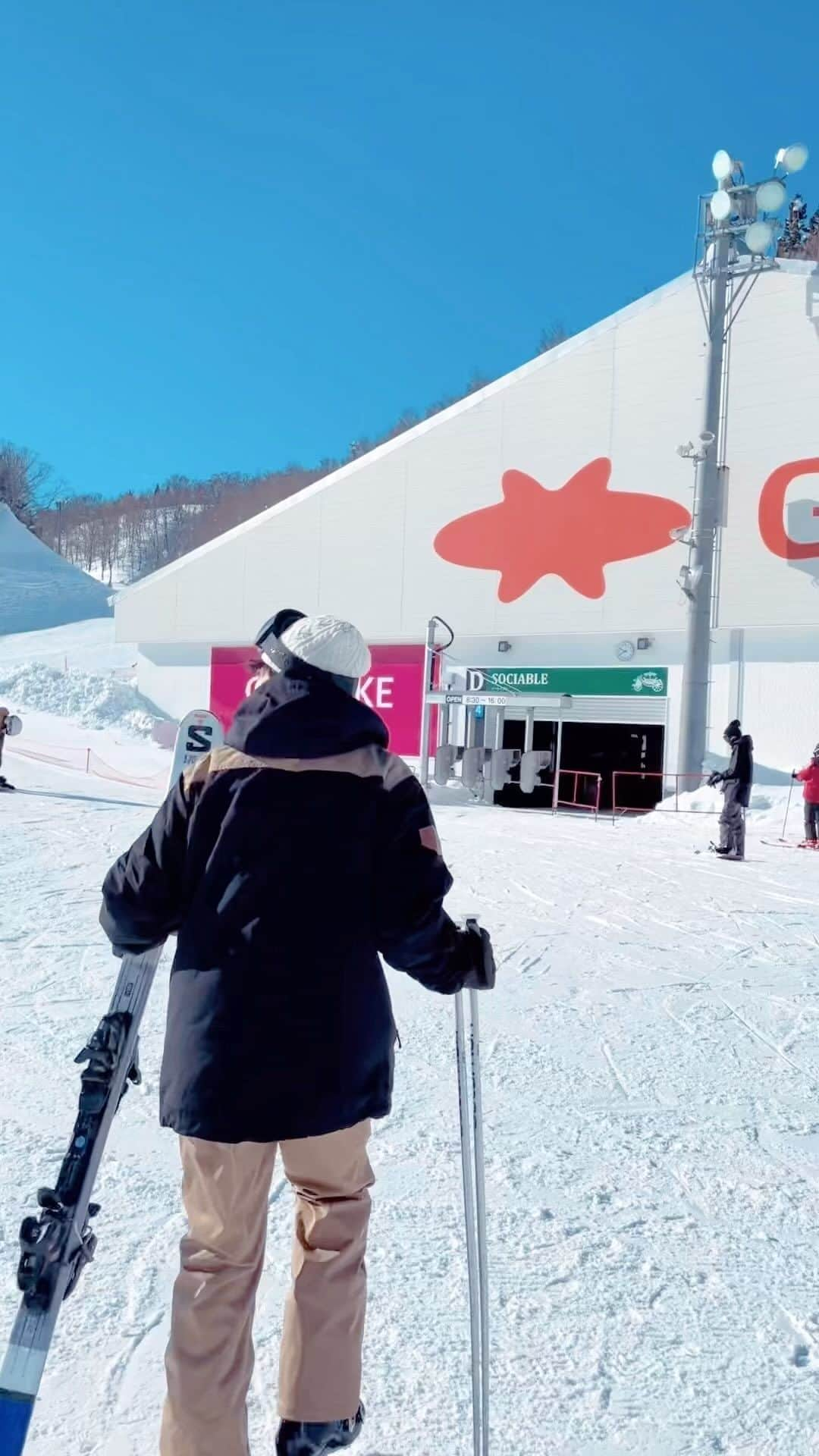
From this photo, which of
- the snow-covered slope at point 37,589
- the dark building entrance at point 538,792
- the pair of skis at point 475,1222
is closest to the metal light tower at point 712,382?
the dark building entrance at point 538,792

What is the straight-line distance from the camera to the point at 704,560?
19.2 m

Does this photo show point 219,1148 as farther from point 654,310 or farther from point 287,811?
point 654,310

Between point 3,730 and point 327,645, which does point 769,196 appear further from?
point 327,645

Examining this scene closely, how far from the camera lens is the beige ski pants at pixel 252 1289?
1.99 meters

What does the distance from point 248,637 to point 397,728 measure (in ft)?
15.1

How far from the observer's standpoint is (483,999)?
564cm

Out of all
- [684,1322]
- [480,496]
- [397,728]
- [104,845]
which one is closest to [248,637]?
[397,728]

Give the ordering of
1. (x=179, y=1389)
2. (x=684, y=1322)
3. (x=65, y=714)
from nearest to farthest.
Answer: (x=179, y=1389) → (x=684, y=1322) → (x=65, y=714)

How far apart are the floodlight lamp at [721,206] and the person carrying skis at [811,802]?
36.5 ft

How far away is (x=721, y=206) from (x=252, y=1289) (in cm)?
2122

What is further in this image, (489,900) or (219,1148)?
(489,900)

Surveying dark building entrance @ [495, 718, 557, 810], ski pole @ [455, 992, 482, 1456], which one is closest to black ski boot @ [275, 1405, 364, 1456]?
ski pole @ [455, 992, 482, 1456]

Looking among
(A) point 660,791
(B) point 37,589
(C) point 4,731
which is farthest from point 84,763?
(B) point 37,589

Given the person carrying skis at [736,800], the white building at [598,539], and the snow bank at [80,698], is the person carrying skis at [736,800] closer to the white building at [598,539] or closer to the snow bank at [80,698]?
the white building at [598,539]
